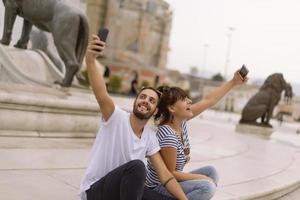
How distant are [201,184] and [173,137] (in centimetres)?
43

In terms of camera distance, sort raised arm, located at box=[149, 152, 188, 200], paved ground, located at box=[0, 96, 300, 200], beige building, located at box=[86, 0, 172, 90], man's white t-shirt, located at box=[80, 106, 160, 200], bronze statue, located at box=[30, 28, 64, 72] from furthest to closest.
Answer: beige building, located at box=[86, 0, 172, 90], bronze statue, located at box=[30, 28, 64, 72], paved ground, located at box=[0, 96, 300, 200], raised arm, located at box=[149, 152, 188, 200], man's white t-shirt, located at box=[80, 106, 160, 200]

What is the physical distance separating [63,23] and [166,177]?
14.8 ft

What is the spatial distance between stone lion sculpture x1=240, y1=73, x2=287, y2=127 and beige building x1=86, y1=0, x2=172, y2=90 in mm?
36711

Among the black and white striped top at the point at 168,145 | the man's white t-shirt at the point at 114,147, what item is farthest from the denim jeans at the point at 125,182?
the black and white striped top at the point at 168,145

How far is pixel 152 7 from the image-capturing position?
65.1 m

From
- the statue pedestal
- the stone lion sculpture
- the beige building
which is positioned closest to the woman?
the statue pedestal

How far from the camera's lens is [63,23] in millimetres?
7387

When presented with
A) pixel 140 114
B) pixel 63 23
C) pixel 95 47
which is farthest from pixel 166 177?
pixel 63 23

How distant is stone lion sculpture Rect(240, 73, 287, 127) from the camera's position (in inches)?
613

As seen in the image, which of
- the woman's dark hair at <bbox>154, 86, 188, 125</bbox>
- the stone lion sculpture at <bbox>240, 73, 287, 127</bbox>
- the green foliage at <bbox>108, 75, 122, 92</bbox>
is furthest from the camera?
the green foliage at <bbox>108, 75, 122, 92</bbox>

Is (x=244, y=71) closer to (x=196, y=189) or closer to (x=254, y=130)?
(x=196, y=189)

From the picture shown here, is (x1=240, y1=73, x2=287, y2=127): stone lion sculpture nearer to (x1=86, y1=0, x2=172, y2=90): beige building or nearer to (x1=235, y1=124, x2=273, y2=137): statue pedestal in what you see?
(x1=235, y1=124, x2=273, y2=137): statue pedestal

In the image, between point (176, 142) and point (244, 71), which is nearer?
point (176, 142)

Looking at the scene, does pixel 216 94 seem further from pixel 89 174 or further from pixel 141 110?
pixel 89 174
